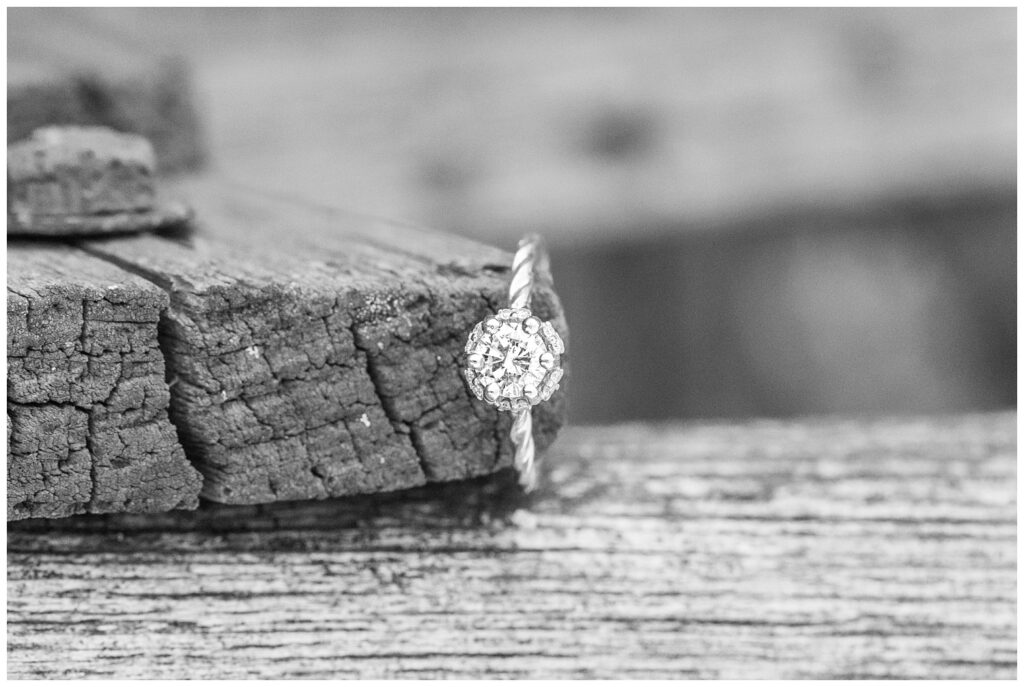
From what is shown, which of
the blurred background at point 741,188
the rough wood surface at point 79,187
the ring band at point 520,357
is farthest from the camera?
the blurred background at point 741,188

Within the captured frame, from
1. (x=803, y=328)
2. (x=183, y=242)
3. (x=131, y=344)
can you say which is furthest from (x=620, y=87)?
(x=131, y=344)

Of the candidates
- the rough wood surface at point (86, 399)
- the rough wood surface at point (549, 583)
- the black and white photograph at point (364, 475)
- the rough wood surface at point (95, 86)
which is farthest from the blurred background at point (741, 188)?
the rough wood surface at point (86, 399)

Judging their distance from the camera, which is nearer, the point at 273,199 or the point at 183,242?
the point at 183,242

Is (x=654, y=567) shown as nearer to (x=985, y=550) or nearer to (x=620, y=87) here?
(x=985, y=550)

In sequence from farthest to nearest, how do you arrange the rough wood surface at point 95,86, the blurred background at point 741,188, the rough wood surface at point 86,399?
the blurred background at point 741,188
the rough wood surface at point 95,86
the rough wood surface at point 86,399

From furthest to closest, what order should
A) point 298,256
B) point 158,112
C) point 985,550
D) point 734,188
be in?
point 734,188
point 158,112
point 985,550
point 298,256

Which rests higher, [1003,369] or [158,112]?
[158,112]

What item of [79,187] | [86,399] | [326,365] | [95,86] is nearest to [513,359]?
[326,365]

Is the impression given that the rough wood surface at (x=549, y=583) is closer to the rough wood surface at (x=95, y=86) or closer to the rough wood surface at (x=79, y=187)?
the rough wood surface at (x=79, y=187)
